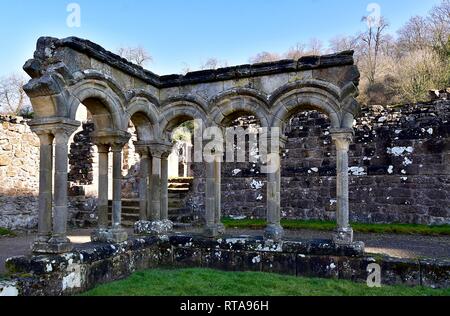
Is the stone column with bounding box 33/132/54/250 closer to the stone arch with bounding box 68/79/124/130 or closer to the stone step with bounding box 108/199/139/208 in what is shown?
the stone arch with bounding box 68/79/124/130

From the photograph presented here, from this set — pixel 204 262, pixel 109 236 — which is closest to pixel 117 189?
pixel 109 236

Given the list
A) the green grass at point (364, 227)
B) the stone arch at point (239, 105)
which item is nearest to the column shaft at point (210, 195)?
the stone arch at point (239, 105)

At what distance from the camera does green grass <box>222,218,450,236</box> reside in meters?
8.70

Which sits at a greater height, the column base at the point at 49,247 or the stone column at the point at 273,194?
the stone column at the point at 273,194

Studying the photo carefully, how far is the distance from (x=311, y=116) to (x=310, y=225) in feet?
10.3

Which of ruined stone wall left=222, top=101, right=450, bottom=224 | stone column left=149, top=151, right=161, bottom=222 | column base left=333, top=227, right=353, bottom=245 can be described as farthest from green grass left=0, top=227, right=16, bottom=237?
column base left=333, top=227, right=353, bottom=245

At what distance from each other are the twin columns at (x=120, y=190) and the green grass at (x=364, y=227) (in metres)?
3.28

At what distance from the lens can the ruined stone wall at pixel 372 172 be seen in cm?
957

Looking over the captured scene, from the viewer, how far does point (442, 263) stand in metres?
5.32

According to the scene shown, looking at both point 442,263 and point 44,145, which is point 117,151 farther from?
point 442,263

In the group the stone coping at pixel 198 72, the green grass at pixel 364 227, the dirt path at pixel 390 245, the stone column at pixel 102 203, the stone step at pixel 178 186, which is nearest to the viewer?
the stone coping at pixel 198 72

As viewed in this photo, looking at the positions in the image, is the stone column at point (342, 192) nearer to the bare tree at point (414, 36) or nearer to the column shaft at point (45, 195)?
the column shaft at point (45, 195)
